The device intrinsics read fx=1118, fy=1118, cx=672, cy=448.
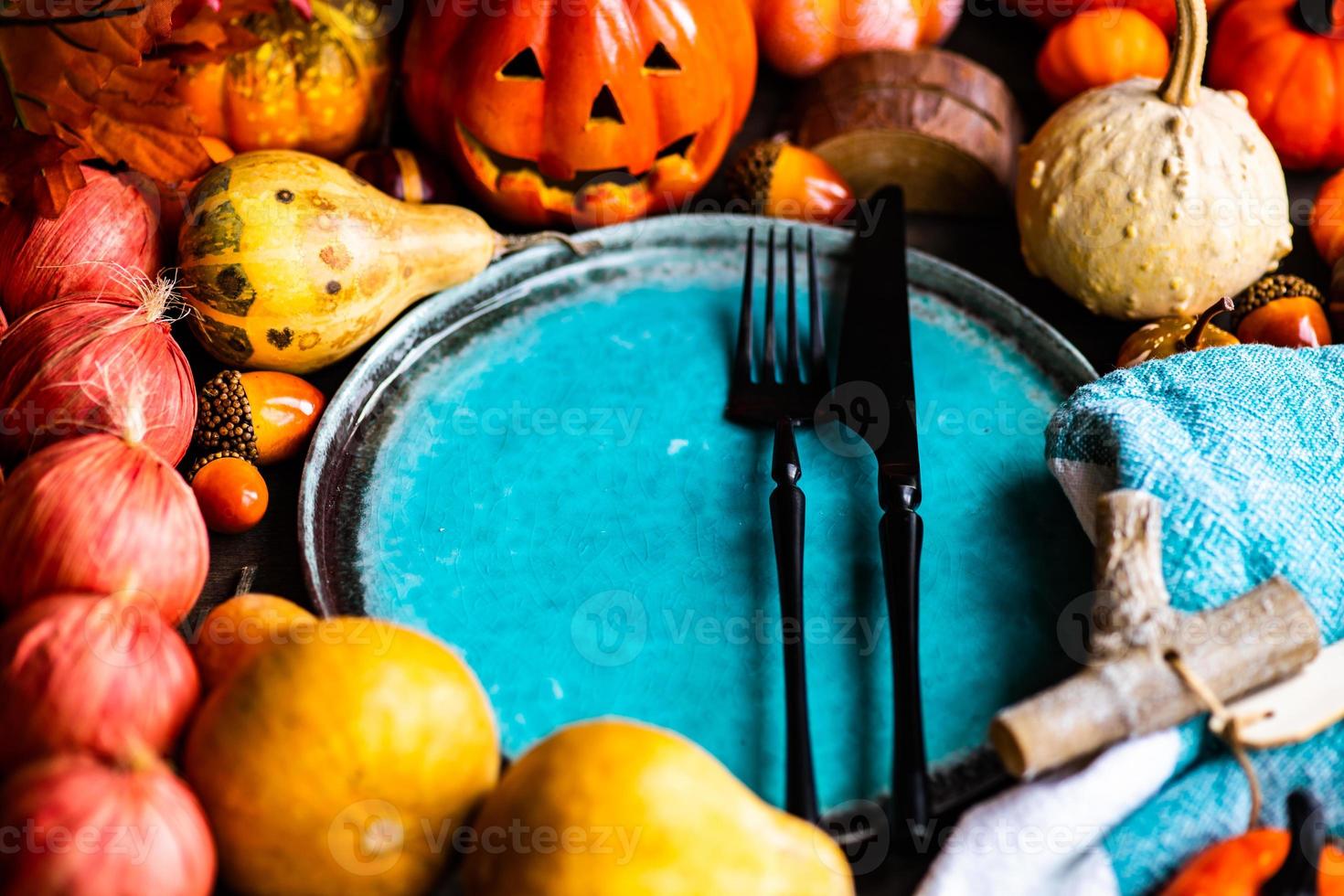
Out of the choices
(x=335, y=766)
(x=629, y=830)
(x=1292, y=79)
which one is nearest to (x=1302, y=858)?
(x=629, y=830)

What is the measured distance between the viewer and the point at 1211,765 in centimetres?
64

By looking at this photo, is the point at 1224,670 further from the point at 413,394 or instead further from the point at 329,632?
the point at 413,394

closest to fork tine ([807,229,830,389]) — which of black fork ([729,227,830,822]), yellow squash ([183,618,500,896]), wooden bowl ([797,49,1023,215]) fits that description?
black fork ([729,227,830,822])

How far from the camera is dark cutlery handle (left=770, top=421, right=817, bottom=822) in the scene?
25.2 inches

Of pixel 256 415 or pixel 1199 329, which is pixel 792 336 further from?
pixel 256 415

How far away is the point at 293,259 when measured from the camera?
84 cm

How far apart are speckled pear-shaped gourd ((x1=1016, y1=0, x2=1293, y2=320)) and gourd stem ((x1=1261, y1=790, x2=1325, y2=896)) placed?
46cm

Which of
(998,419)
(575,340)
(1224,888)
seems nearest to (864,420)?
(998,419)

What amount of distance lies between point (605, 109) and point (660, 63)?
0.06 m

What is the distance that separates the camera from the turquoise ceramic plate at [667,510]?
73 cm

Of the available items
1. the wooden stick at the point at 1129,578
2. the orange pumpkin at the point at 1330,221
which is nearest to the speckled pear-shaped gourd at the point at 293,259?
the wooden stick at the point at 1129,578

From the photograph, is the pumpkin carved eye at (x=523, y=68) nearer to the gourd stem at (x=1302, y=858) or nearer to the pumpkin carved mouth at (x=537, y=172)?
the pumpkin carved mouth at (x=537, y=172)

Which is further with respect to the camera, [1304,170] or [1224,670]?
[1304,170]

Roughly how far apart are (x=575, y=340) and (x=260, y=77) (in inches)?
14.4
